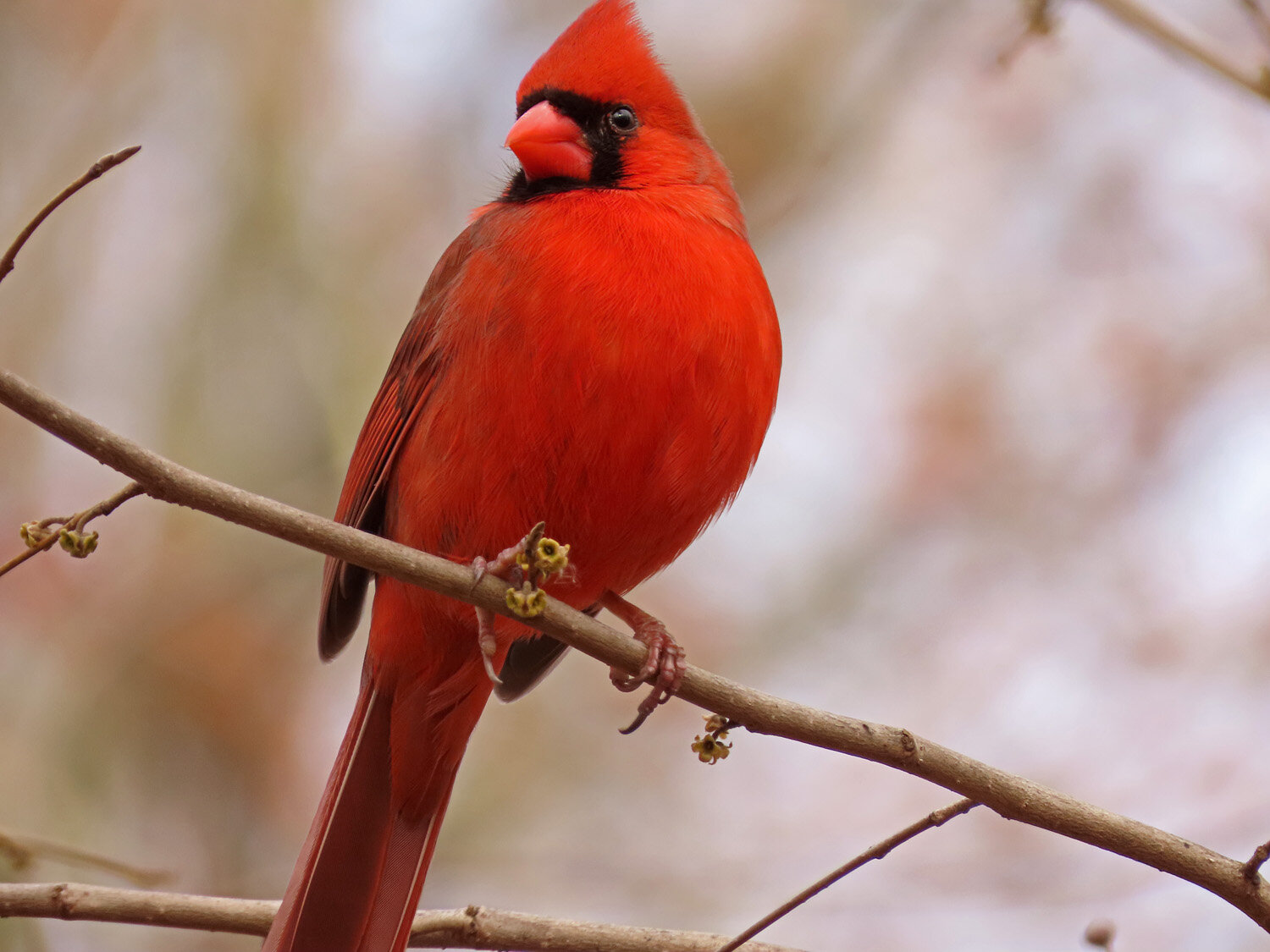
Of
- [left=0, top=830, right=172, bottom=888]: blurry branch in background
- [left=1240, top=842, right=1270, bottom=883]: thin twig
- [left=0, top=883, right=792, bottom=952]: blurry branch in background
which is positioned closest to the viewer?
[left=1240, top=842, right=1270, bottom=883]: thin twig

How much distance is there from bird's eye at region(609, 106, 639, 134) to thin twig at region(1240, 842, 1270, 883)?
6.16 feet

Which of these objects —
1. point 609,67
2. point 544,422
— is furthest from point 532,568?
point 609,67

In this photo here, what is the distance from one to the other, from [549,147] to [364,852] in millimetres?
1472

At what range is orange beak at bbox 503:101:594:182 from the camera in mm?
2855

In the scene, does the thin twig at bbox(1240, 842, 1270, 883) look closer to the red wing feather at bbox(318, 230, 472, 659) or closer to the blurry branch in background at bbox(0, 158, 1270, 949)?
the blurry branch in background at bbox(0, 158, 1270, 949)

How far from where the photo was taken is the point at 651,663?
2.17 meters

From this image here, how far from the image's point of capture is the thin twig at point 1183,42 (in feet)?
8.17

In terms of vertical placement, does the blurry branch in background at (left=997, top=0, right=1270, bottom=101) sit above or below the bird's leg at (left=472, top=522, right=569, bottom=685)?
above

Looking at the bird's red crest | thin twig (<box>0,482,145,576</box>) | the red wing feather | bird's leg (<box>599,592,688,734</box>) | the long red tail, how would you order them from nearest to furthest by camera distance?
thin twig (<box>0,482,145,576</box>) < bird's leg (<box>599,592,688,734</box>) < the long red tail < the red wing feather < the bird's red crest

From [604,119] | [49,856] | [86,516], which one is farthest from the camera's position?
[604,119]

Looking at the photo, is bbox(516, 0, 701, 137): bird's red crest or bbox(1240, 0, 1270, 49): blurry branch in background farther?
bbox(516, 0, 701, 137): bird's red crest

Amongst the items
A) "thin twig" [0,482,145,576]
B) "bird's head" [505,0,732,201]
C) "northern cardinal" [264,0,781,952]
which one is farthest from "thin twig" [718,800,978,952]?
"bird's head" [505,0,732,201]

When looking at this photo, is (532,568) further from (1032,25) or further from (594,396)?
(1032,25)

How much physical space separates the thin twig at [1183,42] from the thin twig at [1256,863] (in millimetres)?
1357
